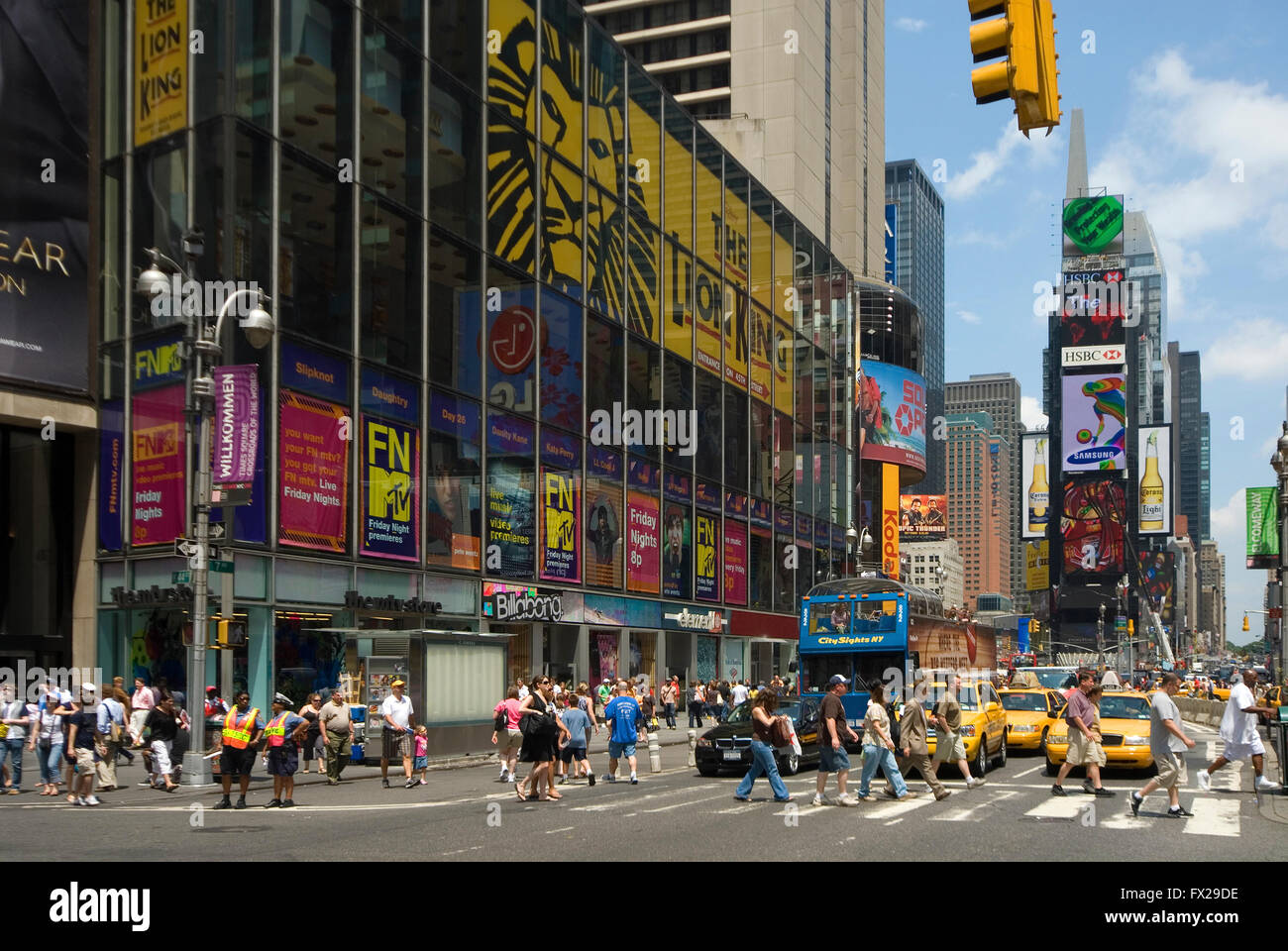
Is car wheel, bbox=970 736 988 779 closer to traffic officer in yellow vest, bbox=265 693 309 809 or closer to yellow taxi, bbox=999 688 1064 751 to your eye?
yellow taxi, bbox=999 688 1064 751

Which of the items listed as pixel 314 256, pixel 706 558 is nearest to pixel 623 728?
pixel 314 256

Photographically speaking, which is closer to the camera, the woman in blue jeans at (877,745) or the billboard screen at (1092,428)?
the woman in blue jeans at (877,745)

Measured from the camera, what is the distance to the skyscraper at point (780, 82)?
9044 cm

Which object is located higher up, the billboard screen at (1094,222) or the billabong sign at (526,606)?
the billboard screen at (1094,222)

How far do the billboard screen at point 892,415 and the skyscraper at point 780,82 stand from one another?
38.6ft

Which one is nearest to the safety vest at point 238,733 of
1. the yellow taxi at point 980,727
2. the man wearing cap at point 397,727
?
the man wearing cap at point 397,727

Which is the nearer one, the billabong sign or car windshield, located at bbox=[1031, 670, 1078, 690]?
the billabong sign

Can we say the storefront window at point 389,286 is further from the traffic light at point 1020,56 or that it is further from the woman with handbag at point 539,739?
the traffic light at point 1020,56

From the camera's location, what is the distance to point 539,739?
20500 mm

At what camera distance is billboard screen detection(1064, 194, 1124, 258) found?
18812cm

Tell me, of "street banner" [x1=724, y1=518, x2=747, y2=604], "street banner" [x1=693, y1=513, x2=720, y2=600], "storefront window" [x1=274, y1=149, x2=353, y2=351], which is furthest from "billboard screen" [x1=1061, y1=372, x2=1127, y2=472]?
"storefront window" [x1=274, y1=149, x2=353, y2=351]

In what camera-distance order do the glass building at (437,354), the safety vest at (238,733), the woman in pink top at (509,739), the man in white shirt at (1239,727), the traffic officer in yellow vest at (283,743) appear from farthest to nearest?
the glass building at (437,354) → the woman in pink top at (509,739) → the traffic officer in yellow vest at (283,743) → the safety vest at (238,733) → the man in white shirt at (1239,727)

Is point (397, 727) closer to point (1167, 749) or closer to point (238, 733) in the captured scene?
point (238, 733)

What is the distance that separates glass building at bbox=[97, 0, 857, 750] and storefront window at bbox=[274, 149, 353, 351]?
0.08m
